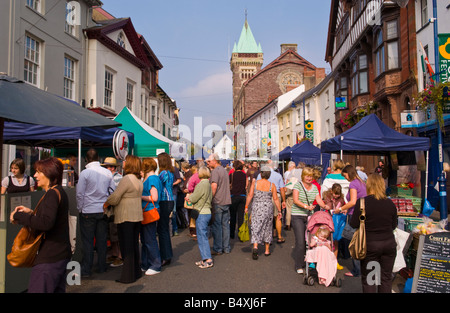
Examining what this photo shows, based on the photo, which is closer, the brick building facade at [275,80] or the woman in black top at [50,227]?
the woman in black top at [50,227]

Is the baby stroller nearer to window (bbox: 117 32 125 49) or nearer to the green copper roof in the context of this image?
window (bbox: 117 32 125 49)

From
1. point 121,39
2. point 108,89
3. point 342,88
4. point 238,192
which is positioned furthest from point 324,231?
point 342,88

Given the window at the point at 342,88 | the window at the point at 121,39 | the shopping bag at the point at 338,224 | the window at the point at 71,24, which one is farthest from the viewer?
the window at the point at 342,88

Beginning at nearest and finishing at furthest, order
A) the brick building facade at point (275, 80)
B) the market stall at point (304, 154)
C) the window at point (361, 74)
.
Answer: the market stall at point (304, 154), the window at point (361, 74), the brick building facade at point (275, 80)

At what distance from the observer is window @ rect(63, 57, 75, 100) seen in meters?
15.6

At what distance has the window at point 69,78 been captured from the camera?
15617mm

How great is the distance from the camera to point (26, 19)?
12578 mm

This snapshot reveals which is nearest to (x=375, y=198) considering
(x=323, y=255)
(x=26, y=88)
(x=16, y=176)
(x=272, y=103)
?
(x=323, y=255)

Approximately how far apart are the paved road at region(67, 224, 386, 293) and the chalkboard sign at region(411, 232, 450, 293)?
100 centimetres

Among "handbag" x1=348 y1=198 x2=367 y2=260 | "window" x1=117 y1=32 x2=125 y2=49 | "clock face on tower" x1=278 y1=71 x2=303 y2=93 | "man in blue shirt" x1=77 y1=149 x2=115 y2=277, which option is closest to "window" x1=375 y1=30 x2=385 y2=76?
"window" x1=117 y1=32 x2=125 y2=49

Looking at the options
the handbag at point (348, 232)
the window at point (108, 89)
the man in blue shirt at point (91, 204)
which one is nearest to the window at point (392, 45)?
the handbag at point (348, 232)

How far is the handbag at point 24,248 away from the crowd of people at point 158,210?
0.27 feet

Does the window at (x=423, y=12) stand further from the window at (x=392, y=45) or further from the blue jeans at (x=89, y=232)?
the blue jeans at (x=89, y=232)

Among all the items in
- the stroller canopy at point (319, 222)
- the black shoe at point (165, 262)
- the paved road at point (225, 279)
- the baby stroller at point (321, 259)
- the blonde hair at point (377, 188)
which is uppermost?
the blonde hair at point (377, 188)
